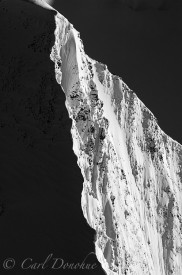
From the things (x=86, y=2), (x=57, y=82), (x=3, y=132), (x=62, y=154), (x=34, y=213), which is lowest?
(x=34, y=213)

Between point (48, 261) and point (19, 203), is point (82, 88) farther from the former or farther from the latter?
point (48, 261)

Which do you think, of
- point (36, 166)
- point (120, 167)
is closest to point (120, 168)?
point (120, 167)

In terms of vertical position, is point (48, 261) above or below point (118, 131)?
below

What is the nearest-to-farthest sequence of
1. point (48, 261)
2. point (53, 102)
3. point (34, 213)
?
point (48, 261) < point (34, 213) < point (53, 102)

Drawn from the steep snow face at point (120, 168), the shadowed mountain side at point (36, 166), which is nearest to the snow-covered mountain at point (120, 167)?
the steep snow face at point (120, 168)

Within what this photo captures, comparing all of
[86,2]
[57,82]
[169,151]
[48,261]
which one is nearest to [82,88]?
[57,82]

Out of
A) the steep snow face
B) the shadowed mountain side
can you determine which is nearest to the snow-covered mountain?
the steep snow face

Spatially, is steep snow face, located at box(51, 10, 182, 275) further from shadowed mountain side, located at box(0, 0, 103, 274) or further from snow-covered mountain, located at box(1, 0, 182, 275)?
shadowed mountain side, located at box(0, 0, 103, 274)
